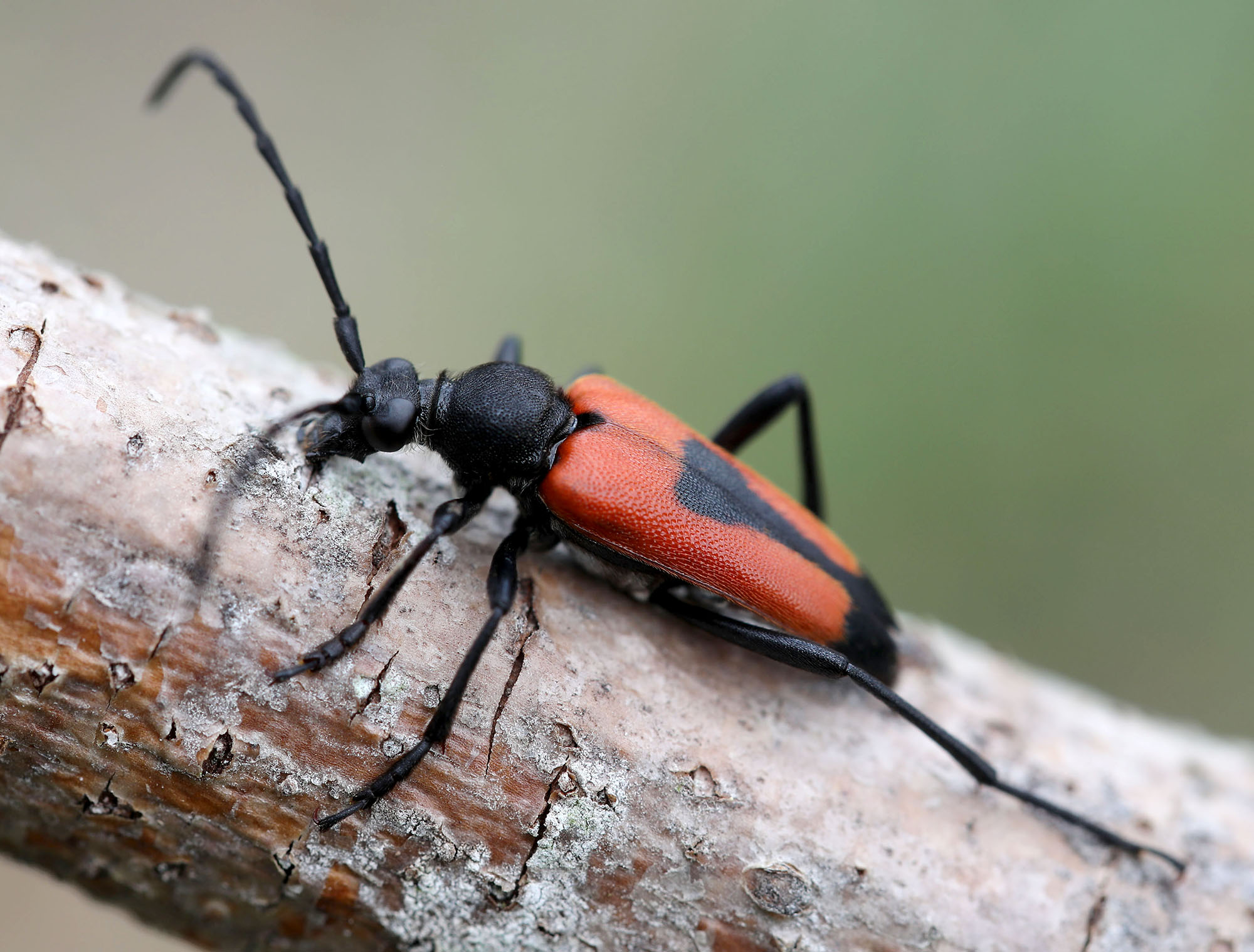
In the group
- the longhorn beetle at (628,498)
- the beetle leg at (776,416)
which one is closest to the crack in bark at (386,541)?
the longhorn beetle at (628,498)

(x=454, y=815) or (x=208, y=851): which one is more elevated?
(x=454, y=815)

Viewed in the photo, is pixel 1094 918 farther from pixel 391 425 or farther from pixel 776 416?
pixel 391 425

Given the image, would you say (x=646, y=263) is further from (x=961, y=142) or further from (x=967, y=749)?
(x=967, y=749)

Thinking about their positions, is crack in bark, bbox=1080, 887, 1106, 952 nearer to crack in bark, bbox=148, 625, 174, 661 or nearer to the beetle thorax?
the beetle thorax

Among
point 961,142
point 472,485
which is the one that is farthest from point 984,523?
point 472,485

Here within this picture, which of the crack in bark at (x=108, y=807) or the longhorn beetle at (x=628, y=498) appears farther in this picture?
the longhorn beetle at (x=628, y=498)

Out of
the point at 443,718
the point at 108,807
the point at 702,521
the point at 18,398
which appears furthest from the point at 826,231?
the point at 108,807

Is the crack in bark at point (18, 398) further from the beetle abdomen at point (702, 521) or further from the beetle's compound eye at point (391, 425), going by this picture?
the beetle abdomen at point (702, 521)
